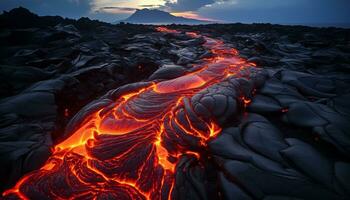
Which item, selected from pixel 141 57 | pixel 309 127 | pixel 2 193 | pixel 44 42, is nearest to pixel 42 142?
pixel 2 193

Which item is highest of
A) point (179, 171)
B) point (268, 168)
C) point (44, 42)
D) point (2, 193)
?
point (44, 42)

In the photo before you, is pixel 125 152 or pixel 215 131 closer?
pixel 125 152

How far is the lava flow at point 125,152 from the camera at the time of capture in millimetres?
2533

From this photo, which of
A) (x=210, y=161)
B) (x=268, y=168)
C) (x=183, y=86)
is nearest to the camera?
(x=268, y=168)

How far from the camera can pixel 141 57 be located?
844 cm

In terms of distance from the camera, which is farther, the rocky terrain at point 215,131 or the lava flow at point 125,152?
the lava flow at point 125,152

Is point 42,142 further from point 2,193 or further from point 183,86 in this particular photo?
point 183,86

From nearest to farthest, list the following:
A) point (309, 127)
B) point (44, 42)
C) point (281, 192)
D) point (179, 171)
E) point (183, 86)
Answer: point (281, 192) < point (179, 171) < point (309, 127) < point (183, 86) < point (44, 42)

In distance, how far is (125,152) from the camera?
122 inches

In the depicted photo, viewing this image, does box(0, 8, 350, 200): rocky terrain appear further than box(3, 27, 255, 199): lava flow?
No

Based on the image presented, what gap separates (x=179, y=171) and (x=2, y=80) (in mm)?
5848

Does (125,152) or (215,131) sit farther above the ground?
(215,131)

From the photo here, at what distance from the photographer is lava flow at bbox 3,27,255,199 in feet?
8.31

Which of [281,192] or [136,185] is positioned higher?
[281,192]
